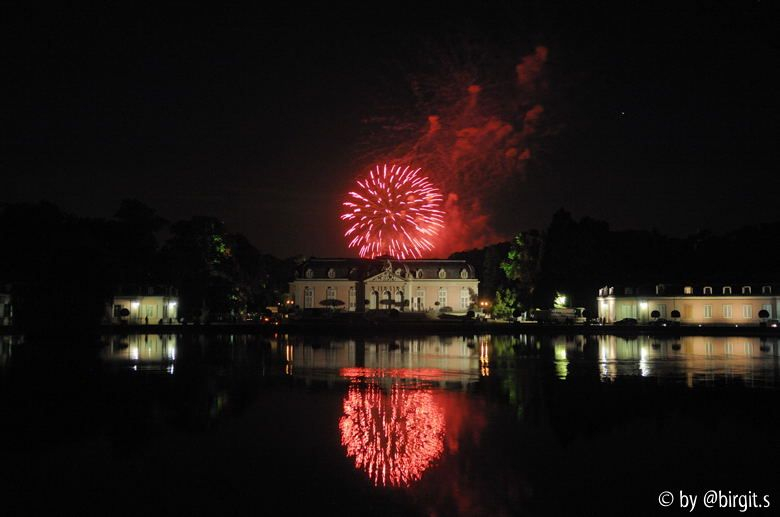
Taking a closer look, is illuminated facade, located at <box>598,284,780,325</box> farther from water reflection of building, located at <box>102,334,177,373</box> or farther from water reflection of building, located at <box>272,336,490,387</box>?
water reflection of building, located at <box>102,334,177,373</box>

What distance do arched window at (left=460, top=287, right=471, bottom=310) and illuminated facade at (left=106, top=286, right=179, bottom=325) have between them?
136ft

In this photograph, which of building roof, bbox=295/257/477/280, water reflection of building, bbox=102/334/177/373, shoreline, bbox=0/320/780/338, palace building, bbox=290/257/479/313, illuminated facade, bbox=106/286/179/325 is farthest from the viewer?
building roof, bbox=295/257/477/280

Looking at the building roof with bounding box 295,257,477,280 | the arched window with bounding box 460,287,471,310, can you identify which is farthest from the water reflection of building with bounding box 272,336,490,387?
the building roof with bounding box 295,257,477,280

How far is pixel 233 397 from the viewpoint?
16.7 m

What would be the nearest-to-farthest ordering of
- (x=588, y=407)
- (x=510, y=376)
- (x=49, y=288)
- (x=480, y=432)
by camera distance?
(x=480, y=432)
(x=588, y=407)
(x=510, y=376)
(x=49, y=288)

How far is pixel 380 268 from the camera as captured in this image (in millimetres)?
95625

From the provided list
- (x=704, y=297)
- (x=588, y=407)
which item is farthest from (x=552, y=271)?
(x=588, y=407)

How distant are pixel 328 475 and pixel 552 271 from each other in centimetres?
6650

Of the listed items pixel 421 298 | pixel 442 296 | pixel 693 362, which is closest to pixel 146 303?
pixel 421 298

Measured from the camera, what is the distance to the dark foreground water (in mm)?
8789

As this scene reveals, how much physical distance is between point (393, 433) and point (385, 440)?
1.69 ft

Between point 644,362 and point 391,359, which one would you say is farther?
point 391,359

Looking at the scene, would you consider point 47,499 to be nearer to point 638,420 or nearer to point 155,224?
point 638,420

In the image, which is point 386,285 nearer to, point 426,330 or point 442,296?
point 442,296
